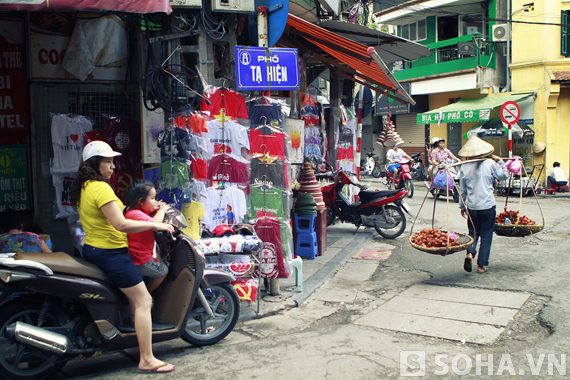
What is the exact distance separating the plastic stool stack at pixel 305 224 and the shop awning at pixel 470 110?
46.9 ft

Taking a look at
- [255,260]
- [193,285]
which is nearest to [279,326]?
[255,260]

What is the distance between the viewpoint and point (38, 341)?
141 inches

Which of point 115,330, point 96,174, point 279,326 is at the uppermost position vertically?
point 96,174

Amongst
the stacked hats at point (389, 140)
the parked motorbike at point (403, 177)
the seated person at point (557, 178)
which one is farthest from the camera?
the seated person at point (557, 178)

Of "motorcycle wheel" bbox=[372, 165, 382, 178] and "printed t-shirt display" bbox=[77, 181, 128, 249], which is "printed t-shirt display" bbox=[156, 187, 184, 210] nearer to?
A: "printed t-shirt display" bbox=[77, 181, 128, 249]

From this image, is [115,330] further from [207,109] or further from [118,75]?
[118,75]

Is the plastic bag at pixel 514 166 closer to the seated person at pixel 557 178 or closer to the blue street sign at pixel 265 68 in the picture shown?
the blue street sign at pixel 265 68

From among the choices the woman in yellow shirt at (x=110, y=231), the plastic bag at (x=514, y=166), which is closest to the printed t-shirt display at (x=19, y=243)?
the woman in yellow shirt at (x=110, y=231)

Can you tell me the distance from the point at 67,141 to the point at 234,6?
260 centimetres

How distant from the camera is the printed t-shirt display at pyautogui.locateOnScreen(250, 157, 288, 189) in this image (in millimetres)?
6066

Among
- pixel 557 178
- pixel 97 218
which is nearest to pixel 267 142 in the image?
pixel 97 218

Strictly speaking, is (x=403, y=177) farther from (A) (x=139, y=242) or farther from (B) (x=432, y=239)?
(A) (x=139, y=242)

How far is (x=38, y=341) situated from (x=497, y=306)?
4.46m

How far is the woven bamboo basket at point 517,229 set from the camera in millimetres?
6818
